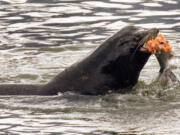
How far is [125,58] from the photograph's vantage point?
10.2 m

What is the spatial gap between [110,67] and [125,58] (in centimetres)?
24

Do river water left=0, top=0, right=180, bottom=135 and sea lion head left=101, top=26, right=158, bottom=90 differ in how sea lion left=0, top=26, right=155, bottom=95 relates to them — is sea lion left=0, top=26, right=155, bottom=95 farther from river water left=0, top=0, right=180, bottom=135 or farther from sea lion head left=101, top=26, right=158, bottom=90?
river water left=0, top=0, right=180, bottom=135

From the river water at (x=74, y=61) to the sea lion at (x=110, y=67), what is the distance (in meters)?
0.14

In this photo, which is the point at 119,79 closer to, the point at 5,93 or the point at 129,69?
the point at 129,69

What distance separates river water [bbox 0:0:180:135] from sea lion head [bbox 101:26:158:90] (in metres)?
0.24

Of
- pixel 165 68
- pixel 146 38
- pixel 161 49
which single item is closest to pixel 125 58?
pixel 146 38

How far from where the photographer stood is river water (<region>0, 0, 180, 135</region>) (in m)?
9.29

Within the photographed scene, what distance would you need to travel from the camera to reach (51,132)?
352 inches

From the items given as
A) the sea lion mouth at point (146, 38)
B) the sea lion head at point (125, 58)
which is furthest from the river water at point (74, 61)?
the sea lion mouth at point (146, 38)

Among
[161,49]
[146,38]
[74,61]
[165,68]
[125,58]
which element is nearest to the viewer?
[146,38]

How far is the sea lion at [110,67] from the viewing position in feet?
33.4

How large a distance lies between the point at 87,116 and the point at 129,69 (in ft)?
3.15

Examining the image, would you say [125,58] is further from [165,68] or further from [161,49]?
[165,68]

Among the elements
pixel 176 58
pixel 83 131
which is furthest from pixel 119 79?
pixel 176 58
